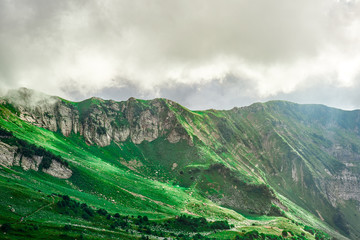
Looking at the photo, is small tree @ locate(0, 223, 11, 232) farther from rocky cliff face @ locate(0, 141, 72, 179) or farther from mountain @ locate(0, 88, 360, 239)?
rocky cliff face @ locate(0, 141, 72, 179)

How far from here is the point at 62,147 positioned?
14325cm

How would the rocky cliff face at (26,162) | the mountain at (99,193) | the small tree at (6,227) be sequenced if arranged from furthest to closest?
the rocky cliff face at (26,162) < the mountain at (99,193) < the small tree at (6,227)

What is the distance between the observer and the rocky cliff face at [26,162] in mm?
88125

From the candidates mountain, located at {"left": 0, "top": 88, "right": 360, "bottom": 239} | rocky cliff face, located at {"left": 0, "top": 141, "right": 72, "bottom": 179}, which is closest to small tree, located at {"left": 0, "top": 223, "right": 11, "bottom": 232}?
mountain, located at {"left": 0, "top": 88, "right": 360, "bottom": 239}

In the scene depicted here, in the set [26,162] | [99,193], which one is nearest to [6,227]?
[99,193]

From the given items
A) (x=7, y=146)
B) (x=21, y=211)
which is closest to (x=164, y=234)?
(x=21, y=211)

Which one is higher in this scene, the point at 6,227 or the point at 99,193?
the point at 6,227

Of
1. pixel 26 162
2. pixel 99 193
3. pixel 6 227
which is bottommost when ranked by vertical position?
pixel 99 193

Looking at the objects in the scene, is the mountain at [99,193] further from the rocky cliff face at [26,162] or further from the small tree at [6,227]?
the rocky cliff face at [26,162]

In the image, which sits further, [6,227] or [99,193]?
[99,193]

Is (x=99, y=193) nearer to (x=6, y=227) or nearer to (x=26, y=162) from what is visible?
(x=26, y=162)

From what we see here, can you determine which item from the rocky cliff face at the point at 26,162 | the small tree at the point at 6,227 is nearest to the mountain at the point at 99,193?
the small tree at the point at 6,227

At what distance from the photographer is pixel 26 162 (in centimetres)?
9488

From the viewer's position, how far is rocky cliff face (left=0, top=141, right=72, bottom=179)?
88.1 m
